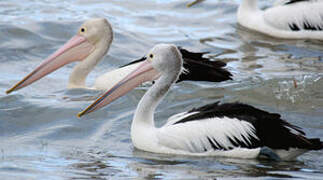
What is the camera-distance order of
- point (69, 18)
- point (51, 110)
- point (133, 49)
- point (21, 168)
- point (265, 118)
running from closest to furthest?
point (21, 168) < point (265, 118) < point (51, 110) < point (133, 49) < point (69, 18)

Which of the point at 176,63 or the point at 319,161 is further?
the point at 176,63

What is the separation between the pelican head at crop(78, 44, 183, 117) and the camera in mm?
5641

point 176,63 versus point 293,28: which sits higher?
point 176,63

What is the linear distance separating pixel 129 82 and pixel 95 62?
206 centimetres

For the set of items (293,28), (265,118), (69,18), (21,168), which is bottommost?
(69,18)

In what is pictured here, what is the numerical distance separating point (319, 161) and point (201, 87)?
220 cm

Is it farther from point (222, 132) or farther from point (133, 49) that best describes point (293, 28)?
point (222, 132)

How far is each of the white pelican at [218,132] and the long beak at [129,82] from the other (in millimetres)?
165

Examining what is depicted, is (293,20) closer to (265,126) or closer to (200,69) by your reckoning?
(200,69)

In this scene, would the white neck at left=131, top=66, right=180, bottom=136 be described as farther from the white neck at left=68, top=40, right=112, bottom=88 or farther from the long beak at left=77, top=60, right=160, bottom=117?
the white neck at left=68, top=40, right=112, bottom=88

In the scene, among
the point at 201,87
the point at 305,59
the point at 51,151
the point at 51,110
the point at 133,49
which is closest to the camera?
the point at 51,151

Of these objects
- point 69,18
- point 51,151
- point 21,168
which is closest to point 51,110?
point 51,151

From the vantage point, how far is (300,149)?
5148 mm

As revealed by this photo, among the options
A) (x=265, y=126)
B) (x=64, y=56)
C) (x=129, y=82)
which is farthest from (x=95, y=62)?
(x=265, y=126)
